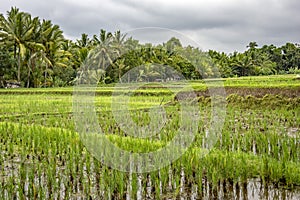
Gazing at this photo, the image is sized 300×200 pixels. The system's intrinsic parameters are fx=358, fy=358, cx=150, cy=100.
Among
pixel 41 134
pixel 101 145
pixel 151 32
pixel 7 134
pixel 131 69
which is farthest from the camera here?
pixel 131 69

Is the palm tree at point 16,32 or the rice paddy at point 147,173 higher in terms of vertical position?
A: the palm tree at point 16,32

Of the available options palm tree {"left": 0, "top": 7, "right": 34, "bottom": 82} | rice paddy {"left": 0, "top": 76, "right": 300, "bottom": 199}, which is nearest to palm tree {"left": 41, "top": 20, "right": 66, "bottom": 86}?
palm tree {"left": 0, "top": 7, "right": 34, "bottom": 82}

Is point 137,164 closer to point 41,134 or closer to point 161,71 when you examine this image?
point 41,134

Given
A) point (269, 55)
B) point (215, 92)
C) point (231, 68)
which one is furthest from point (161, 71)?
point (269, 55)

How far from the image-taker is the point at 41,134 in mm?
5398

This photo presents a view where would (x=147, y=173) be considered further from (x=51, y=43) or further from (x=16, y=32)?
(x=51, y=43)

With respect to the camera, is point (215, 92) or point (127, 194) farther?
point (215, 92)

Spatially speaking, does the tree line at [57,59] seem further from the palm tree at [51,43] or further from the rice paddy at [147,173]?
the rice paddy at [147,173]

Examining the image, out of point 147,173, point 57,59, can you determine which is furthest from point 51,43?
point 147,173

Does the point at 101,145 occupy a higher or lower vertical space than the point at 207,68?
lower

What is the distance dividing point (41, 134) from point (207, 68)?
654 inches

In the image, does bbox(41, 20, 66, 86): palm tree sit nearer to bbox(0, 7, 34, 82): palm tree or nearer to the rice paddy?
bbox(0, 7, 34, 82): palm tree

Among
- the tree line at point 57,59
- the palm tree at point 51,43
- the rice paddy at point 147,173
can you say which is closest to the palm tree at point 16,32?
the tree line at point 57,59

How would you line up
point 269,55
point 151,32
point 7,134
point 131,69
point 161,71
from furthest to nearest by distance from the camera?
point 269,55
point 131,69
point 161,71
point 151,32
point 7,134
